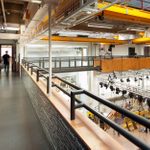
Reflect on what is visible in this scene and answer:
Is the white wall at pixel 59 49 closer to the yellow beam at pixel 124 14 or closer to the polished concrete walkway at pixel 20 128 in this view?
the polished concrete walkway at pixel 20 128

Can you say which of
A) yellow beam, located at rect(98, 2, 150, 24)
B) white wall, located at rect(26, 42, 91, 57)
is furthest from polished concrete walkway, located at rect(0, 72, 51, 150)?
white wall, located at rect(26, 42, 91, 57)

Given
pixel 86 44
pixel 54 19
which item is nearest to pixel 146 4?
pixel 54 19

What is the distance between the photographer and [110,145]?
1.50m

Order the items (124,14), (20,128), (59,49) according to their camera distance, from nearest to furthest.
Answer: (20,128)
(124,14)
(59,49)

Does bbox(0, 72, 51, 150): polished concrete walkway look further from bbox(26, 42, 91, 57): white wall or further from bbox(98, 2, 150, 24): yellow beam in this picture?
bbox(26, 42, 91, 57): white wall

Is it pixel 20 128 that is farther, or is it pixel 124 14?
pixel 124 14

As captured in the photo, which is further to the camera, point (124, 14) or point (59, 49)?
point (59, 49)

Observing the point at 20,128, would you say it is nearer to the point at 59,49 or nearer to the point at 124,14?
the point at 124,14

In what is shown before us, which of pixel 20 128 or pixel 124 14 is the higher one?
pixel 124 14

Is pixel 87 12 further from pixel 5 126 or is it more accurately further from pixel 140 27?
pixel 140 27

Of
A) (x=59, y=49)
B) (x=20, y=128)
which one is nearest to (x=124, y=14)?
(x=20, y=128)

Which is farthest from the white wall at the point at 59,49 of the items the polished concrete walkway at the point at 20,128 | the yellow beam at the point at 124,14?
the yellow beam at the point at 124,14

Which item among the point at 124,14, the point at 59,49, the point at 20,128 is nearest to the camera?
the point at 20,128

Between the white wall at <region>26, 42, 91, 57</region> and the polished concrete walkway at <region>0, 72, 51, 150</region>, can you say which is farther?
the white wall at <region>26, 42, 91, 57</region>
